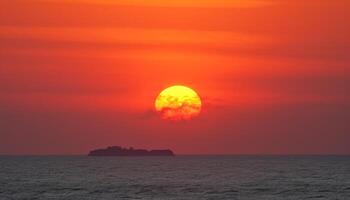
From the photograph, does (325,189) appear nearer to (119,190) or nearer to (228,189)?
(228,189)

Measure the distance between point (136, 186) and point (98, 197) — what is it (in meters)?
24.1

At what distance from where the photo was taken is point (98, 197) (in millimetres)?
103375

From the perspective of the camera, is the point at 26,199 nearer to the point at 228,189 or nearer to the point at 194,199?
the point at 194,199

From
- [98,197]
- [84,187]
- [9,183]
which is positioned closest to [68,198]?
[98,197]

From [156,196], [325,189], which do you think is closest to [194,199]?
[156,196]

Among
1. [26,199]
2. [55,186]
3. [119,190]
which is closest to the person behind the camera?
[26,199]

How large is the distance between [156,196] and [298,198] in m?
16.8

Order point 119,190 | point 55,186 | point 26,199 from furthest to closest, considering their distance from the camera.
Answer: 1. point 55,186
2. point 119,190
3. point 26,199

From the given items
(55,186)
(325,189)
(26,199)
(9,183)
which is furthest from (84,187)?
(325,189)

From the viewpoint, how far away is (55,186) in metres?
126

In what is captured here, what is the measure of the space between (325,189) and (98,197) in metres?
34.3

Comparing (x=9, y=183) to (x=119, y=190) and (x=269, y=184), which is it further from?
(x=269, y=184)

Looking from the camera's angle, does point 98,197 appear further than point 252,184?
No

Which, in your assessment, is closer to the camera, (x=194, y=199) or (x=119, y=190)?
(x=194, y=199)
